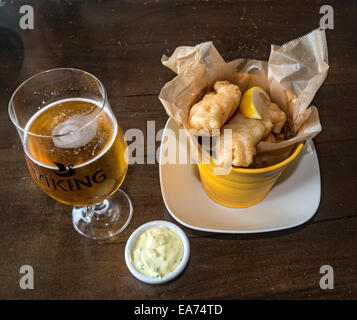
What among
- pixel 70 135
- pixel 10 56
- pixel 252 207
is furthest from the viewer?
pixel 10 56

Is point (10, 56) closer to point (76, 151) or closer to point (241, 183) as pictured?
point (76, 151)

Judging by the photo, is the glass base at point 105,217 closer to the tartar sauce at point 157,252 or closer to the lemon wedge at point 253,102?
the tartar sauce at point 157,252

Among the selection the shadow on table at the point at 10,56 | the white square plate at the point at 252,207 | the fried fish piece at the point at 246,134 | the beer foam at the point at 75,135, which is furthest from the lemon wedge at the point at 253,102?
the shadow on table at the point at 10,56

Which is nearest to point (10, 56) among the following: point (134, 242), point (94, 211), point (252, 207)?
point (94, 211)

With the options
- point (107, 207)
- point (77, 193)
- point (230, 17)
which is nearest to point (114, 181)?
point (77, 193)
